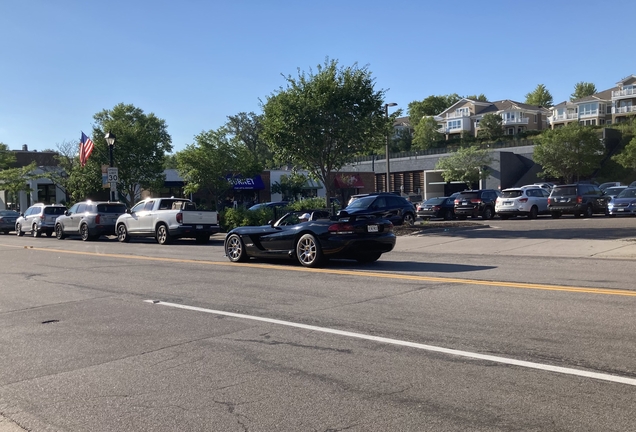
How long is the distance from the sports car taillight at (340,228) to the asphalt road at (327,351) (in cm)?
92

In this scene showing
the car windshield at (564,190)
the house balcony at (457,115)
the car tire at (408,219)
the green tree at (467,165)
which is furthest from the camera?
the house balcony at (457,115)

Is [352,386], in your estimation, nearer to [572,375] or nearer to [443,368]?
[443,368]

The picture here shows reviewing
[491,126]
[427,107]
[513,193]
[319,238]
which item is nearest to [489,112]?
[491,126]

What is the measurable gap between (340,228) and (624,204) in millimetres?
21255

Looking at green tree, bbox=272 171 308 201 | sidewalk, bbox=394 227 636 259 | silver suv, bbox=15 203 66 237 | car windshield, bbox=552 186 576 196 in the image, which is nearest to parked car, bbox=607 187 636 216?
car windshield, bbox=552 186 576 196

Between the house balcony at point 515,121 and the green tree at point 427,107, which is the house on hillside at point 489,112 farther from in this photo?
the green tree at point 427,107

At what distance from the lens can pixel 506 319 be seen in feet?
23.8

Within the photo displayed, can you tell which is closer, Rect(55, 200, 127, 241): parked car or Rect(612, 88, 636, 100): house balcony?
Rect(55, 200, 127, 241): parked car

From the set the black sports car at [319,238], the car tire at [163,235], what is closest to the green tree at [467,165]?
the car tire at [163,235]

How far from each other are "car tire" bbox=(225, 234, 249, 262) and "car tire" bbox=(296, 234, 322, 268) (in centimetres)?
181

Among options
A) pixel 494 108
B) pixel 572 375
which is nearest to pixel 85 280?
pixel 572 375

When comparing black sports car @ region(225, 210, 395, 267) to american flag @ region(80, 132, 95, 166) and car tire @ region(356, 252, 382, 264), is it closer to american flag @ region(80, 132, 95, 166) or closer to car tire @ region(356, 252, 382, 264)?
car tire @ region(356, 252, 382, 264)

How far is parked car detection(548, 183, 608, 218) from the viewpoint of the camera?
28.6 metres

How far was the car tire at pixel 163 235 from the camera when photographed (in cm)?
2245
